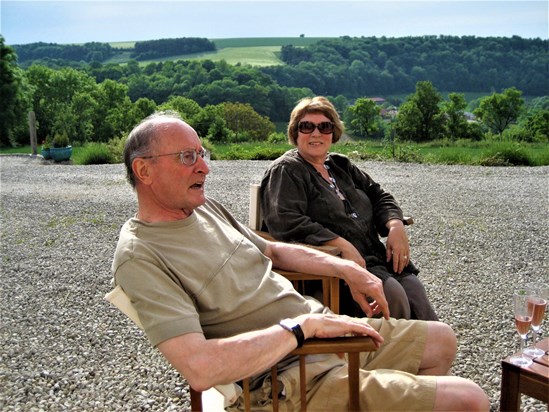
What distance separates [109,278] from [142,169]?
287 centimetres

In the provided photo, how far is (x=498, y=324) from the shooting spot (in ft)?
11.1

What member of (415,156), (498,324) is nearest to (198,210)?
(498,324)

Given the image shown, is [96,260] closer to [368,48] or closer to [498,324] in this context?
[498,324]

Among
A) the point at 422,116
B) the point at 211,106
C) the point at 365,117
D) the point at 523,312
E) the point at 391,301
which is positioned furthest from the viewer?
the point at 365,117

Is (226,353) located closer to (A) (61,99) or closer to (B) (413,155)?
(B) (413,155)

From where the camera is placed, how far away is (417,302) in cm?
252

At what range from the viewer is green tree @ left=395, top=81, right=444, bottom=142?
22938mm

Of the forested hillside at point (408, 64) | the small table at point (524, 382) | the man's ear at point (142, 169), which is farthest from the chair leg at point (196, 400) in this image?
the forested hillside at point (408, 64)

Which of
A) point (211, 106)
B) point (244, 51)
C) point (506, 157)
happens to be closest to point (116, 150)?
point (506, 157)

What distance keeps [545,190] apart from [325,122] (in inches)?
261

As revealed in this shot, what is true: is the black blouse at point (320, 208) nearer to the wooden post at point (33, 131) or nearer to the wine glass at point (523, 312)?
the wine glass at point (523, 312)

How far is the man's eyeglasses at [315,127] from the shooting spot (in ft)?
8.95

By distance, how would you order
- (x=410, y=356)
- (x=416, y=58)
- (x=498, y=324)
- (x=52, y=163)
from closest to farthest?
(x=410, y=356) < (x=498, y=324) < (x=52, y=163) < (x=416, y=58)

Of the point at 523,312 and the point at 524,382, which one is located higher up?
the point at 523,312
